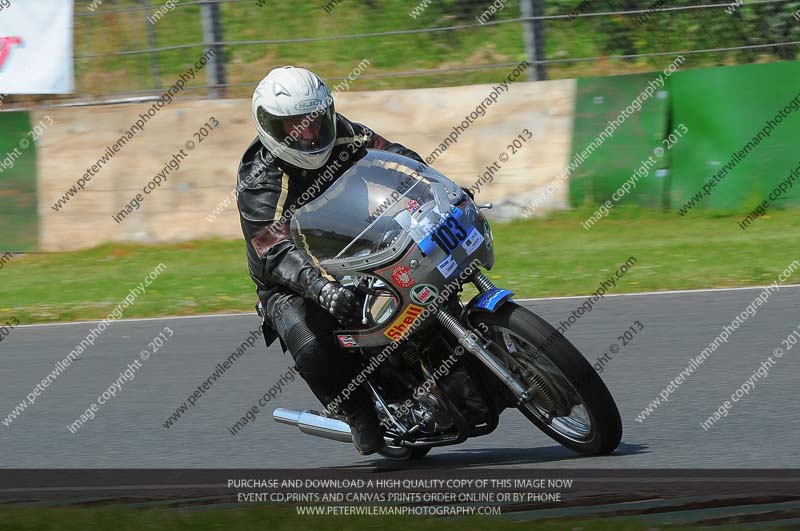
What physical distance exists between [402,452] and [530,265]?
5.23 m

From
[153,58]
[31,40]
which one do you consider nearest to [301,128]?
[31,40]

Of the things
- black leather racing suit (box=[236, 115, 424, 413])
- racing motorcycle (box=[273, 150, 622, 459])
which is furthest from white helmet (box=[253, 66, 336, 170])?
racing motorcycle (box=[273, 150, 622, 459])

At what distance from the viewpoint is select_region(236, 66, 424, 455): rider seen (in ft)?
17.3

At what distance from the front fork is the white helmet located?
0.97 meters

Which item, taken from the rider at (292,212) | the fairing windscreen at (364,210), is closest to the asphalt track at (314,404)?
the rider at (292,212)

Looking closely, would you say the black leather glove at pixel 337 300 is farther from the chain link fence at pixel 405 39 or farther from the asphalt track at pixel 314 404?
the chain link fence at pixel 405 39

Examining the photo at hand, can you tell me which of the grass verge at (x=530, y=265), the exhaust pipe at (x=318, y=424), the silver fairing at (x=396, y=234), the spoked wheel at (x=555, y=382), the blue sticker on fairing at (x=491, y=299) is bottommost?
the grass verge at (x=530, y=265)

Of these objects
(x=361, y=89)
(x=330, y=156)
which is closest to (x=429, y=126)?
(x=361, y=89)

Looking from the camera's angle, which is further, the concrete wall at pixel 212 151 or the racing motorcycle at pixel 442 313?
the concrete wall at pixel 212 151

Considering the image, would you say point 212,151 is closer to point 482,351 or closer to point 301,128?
point 301,128

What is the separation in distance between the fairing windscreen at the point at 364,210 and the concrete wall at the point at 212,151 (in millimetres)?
7605

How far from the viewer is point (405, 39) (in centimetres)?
1355

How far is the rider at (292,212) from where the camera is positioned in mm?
5285

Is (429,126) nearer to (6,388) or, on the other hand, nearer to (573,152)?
(573,152)
